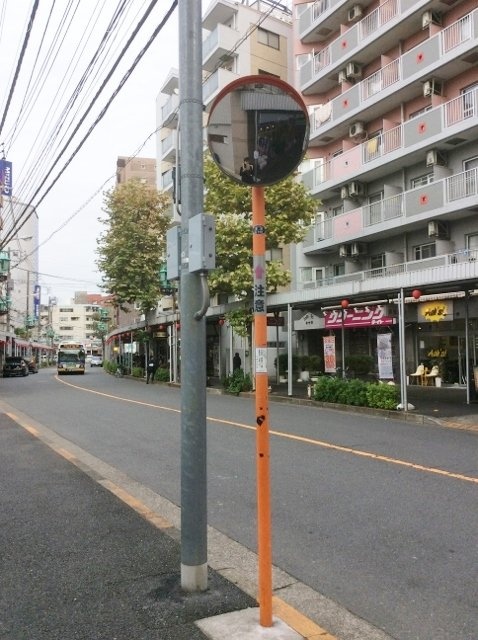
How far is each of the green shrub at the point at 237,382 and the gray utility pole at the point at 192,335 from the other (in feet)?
60.9

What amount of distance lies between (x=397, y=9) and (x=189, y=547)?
2550cm

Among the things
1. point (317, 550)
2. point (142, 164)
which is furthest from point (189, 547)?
point (142, 164)

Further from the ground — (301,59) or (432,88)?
(301,59)

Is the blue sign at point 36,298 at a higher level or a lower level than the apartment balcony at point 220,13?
lower

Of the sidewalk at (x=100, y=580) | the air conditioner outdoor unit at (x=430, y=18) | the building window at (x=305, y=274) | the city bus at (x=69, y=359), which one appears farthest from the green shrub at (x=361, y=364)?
the city bus at (x=69, y=359)

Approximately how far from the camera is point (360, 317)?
17141mm

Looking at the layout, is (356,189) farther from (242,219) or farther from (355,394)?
(355,394)

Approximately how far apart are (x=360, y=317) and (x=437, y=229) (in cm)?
726

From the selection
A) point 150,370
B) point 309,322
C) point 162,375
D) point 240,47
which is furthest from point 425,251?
point 240,47

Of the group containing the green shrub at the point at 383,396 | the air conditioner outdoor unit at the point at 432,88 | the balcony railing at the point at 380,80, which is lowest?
the green shrub at the point at 383,396

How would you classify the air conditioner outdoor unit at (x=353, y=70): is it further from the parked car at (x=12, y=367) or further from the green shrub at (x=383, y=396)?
the parked car at (x=12, y=367)

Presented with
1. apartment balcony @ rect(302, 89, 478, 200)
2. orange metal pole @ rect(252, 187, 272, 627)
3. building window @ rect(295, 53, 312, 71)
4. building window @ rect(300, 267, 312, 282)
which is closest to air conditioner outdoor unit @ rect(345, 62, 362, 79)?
apartment balcony @ rect(302, 89, 478, 200)

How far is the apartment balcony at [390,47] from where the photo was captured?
2138cm

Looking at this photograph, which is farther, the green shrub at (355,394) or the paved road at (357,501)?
the green shrub at (355,394)
